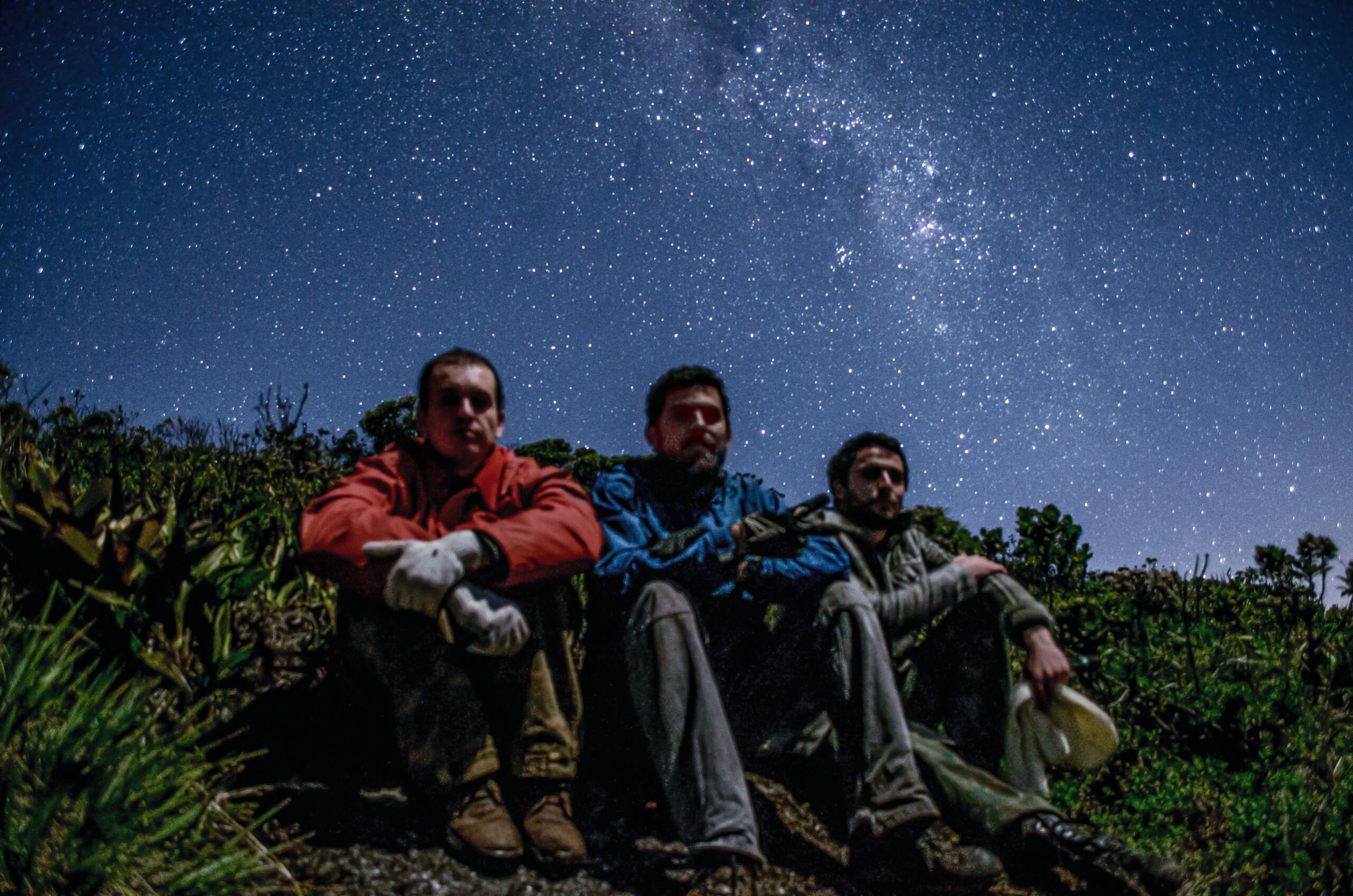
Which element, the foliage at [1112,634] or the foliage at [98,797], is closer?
the foliage at [98,797]

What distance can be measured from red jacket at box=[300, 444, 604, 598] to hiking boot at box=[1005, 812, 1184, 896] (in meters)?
1.78

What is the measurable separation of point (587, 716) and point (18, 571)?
2.06m

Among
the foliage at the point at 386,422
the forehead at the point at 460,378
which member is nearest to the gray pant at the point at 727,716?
the forehead at the point at 460,378

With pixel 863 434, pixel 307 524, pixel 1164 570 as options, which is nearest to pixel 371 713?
pixel 307 524

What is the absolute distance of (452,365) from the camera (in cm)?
263

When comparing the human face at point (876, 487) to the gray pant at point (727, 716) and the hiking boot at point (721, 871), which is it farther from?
the hiking boot at point (721, 871)

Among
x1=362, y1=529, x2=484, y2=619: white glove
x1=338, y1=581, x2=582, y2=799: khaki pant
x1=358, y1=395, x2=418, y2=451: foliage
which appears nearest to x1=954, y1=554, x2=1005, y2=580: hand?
x1=338, y1=581, x2=582, y2=799: khaki pant

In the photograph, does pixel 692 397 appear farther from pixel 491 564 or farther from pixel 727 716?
pixel 727 716

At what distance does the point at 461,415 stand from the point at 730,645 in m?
1.30

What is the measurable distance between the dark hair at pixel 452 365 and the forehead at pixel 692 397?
67 cm

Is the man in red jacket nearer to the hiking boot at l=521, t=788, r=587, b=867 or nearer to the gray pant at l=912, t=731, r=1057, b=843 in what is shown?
the hiking boot at l=521, t=788, r=587, b=867

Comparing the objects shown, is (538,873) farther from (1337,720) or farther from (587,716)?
(1337,720)

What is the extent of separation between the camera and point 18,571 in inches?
104

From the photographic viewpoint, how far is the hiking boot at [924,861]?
230 cm
